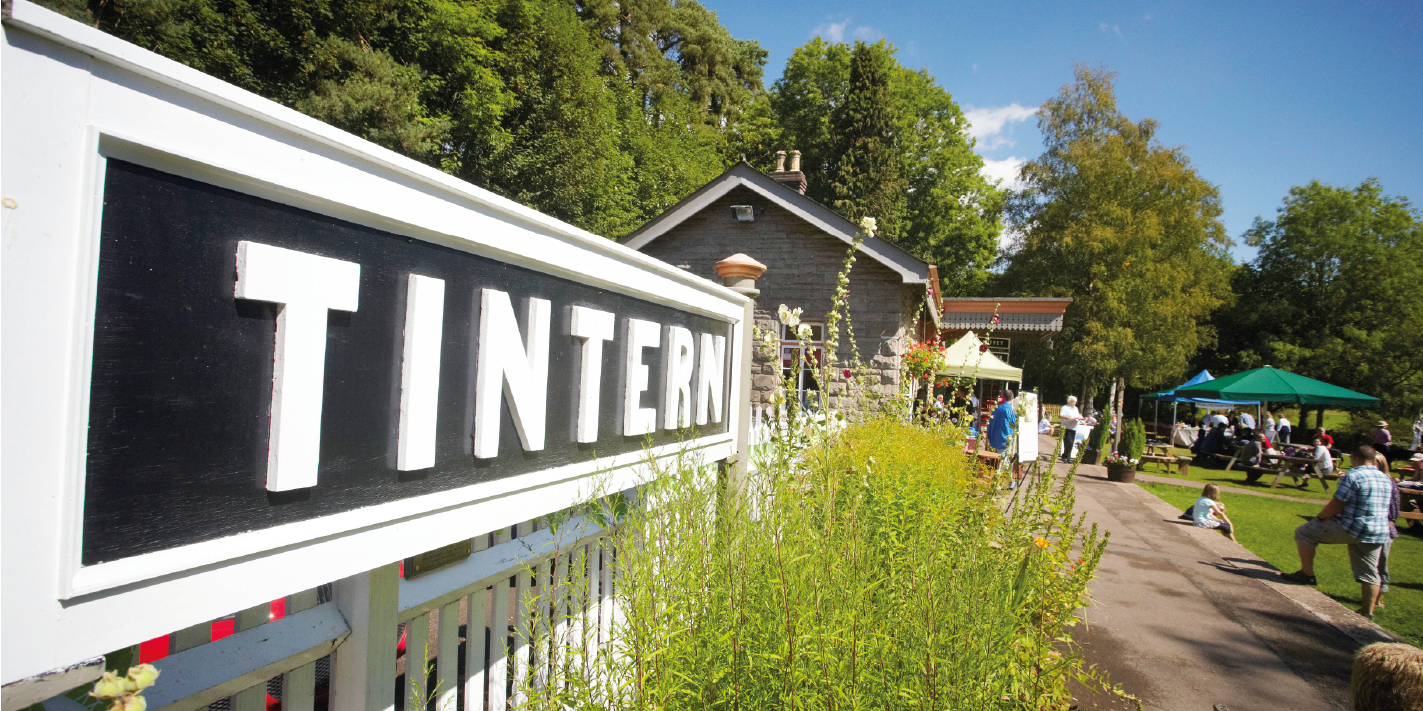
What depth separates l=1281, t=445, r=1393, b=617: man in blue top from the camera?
222 inches

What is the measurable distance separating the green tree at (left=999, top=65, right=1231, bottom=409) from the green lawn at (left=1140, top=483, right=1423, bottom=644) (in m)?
14.0

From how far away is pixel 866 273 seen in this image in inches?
433

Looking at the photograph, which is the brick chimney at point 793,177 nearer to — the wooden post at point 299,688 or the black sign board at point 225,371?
the black sign board at point 225,371

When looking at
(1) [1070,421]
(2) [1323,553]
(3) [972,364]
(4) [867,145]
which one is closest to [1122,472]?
(1) [1070,421]

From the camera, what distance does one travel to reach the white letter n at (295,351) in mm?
882

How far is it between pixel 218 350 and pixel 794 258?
11.1 metres

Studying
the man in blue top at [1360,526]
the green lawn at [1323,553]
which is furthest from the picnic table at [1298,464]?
the man in blue top at [1360,526]

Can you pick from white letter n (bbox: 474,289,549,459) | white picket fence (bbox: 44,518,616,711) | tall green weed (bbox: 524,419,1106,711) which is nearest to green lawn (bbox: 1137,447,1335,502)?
tall green weed (bbox: 524,419,1106,711)

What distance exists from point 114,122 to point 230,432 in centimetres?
40

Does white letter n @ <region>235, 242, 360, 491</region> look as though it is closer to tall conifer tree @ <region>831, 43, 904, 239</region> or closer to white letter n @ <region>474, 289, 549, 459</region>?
white letter n @ <region>474, 289, 549, 459</region>

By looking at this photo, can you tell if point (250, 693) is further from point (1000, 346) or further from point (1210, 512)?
point (1000, 346)

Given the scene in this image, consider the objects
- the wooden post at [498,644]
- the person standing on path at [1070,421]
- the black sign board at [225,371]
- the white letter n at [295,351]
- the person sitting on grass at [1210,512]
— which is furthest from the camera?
the person standing on path at [1070,421]

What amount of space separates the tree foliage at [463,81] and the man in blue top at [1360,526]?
17.0 metres

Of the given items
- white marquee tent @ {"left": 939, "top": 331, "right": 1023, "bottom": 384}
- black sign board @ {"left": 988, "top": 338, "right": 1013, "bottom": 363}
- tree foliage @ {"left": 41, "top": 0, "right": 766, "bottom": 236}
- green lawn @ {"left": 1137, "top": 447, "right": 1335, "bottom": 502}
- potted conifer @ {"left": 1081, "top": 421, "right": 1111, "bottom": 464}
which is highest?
tree foliage @ {"left": 41, "top": 0, "right": 766, "bottom": 236}
